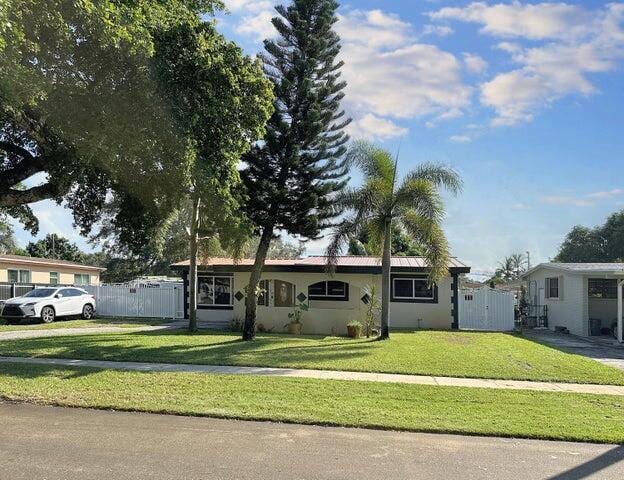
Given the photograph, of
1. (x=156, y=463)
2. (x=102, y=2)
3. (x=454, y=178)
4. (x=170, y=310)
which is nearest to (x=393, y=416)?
(x=156, y=463)

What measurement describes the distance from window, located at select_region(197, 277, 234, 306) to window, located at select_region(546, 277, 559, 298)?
561 inches

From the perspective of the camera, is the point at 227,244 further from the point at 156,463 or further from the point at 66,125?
the point at 156,463

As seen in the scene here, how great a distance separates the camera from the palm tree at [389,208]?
56.4 ft

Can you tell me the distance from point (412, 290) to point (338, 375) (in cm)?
1242

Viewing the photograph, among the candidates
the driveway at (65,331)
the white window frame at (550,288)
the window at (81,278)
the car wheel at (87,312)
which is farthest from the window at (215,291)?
the window at (81,278)

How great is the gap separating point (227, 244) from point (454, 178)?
24.3 ft

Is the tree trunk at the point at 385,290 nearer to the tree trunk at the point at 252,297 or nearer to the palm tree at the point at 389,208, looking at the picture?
the palm tree at the point at 389,208

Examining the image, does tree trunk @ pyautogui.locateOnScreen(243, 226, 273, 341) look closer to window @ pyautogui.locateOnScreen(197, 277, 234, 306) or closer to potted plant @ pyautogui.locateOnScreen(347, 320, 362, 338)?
potted plant @ pyautogui.locateOnScreen(347, 320, 362, 338)

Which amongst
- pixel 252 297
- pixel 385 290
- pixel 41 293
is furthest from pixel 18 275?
pixel 385 290

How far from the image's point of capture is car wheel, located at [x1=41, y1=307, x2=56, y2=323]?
23484 millimetres

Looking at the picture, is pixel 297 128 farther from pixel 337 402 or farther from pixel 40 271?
pixel 40 271

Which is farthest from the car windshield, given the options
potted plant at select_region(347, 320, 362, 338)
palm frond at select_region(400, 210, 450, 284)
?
palm frond at select_region(400, 210, 450, 284)

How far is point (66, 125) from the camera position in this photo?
10.4m

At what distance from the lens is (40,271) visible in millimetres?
33375
